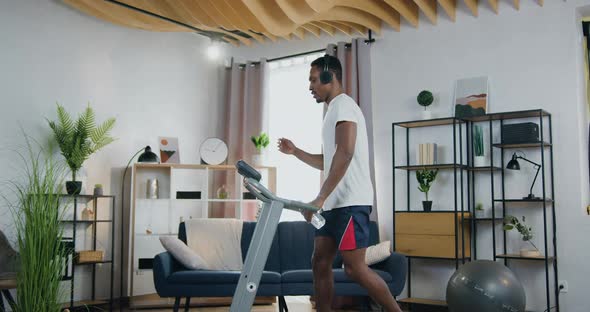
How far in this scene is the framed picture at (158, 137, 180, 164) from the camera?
6.62 meters

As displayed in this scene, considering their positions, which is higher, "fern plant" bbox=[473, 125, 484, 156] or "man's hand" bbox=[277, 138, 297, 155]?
"fern plant" bbox=[473, 125, 484, 156]

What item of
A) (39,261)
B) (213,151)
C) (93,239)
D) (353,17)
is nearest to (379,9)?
(353,17)

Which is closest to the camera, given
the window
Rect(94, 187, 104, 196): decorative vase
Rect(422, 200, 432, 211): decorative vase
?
Rect(422, 200, 432, 211): decorative vase

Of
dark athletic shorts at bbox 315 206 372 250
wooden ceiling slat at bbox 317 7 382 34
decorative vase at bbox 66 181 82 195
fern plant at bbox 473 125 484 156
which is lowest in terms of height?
dark athletic shorts at bbox 315 206 372 250

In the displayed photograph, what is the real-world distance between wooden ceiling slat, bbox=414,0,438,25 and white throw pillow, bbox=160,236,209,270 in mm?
2953

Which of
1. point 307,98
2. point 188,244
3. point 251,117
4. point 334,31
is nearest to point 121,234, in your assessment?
point 188,244

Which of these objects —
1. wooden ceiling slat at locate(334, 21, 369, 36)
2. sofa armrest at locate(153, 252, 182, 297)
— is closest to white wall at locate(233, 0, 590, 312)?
wooden ceiling slat at locate(334, 21, 369, 36)

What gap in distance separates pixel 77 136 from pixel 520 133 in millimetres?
3894

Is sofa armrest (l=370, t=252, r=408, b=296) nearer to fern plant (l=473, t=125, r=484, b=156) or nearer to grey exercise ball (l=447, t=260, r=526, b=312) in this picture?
grey exercise ball (l=447, t=260, r=526, b=312)

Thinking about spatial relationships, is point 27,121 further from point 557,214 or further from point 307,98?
point 557,214

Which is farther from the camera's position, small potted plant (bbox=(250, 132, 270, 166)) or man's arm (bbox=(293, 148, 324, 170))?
small potted plant (bbox=(250, 132, 270, 166))

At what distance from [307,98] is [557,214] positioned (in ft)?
9.57

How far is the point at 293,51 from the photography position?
7.14 metres

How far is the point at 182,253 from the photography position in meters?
5.01
